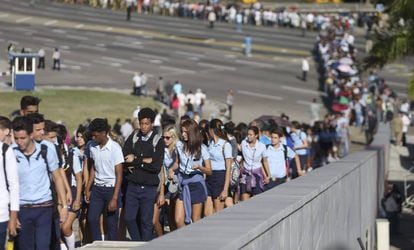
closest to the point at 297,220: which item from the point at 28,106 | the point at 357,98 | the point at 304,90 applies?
the point at 28,106

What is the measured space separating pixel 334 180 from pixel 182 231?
5058 mm

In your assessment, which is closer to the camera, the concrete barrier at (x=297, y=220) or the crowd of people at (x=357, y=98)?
the concrete barrier at (x=297, y=220)

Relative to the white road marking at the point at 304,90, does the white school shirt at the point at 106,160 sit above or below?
above

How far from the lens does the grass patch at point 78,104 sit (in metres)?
41.3

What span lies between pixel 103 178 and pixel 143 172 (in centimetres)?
40

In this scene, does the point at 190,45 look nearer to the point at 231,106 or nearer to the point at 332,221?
the point at 231,106

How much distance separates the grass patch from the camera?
41.3 m

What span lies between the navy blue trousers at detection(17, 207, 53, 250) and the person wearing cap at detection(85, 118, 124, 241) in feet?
6.94

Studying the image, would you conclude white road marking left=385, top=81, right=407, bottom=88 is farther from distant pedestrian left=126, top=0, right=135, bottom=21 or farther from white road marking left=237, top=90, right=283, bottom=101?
distant pedestrian left=126, top=0, right=135, bottom=21

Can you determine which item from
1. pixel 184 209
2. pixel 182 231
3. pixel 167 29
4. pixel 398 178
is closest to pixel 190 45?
pixel 167 29

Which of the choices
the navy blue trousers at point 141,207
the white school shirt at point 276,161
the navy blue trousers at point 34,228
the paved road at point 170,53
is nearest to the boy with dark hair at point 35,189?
the navy blue trousers at point 34,228

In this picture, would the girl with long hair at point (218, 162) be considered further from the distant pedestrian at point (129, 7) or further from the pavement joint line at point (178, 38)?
the distant pedestrian at point (129, 7)

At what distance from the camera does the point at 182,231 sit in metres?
7.54

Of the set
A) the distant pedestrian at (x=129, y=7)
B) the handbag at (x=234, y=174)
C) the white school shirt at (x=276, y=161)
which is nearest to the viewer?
the handbag at (x=234, y=174)
